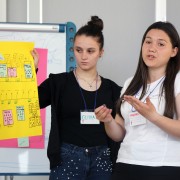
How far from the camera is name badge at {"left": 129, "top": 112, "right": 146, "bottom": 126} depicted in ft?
4.74

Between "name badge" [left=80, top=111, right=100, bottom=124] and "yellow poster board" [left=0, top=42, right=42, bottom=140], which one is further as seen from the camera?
"yellow poster board" [left=0, top=42, right=42, bottom=140]

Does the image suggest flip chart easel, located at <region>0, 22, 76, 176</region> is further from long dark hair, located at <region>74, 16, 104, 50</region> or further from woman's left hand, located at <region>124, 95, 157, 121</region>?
woman's left hand, located at <region>124, 95, 157, 121</region>

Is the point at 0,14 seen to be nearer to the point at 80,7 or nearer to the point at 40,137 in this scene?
the point at 80,7

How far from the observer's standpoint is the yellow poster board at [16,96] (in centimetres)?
198

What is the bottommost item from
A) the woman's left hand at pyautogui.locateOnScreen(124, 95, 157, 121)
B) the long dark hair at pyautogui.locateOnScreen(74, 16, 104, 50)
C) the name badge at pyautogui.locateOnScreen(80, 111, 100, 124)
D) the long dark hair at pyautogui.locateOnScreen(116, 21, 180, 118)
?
the name badge at pyautogui.locateOnScreen(80, 111, 100, 124)

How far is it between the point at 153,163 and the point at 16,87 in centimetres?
100

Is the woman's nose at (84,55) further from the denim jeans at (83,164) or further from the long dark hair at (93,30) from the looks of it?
the denim jeans at (83,164)

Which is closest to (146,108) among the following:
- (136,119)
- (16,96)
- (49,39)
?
(136,119)

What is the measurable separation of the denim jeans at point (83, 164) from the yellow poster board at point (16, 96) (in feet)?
1.16

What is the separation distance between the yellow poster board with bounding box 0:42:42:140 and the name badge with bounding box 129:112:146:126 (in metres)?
0.68

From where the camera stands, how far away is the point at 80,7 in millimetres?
2910

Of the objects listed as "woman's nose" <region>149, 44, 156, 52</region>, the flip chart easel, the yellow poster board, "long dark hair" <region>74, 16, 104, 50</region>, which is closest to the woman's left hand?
"woman's nose" <region>149, 44, 156, 52</region>

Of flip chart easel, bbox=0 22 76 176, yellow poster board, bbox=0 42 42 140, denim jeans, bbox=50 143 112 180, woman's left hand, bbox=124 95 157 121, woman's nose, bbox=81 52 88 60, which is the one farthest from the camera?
flip chart easel, bbox=0 22 76 176

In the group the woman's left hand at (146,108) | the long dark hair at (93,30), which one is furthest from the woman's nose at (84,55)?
the woman's left hand at (146,108)
